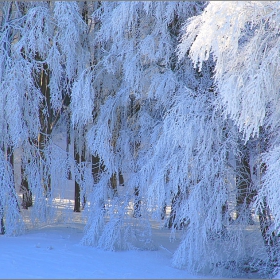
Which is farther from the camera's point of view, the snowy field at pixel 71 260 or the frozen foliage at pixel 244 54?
the snowy field at pixel 71 260

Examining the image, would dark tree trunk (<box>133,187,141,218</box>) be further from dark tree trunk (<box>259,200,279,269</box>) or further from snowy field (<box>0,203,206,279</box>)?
dark tree trunk (<box>259,200,279,269</box>)

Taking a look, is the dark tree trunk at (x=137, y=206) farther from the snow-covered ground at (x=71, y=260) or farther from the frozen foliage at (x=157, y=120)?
the snow-covered ground at (x=71, y=260)

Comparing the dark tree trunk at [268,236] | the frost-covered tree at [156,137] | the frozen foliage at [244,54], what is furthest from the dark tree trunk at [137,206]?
the frozen foliage at [244,54]

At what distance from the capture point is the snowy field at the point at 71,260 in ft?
23.0

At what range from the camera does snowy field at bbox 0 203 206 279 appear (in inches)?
276

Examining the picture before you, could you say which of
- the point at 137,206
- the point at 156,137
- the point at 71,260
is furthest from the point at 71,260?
the point at 156,137

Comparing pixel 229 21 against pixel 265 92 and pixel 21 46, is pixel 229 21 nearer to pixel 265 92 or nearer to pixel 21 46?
pixel 265 92

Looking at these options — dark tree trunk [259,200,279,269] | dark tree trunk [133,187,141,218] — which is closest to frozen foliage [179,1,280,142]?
dark tree trunk [259,200,279,269]

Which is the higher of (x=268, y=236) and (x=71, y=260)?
(x=268, y=236)

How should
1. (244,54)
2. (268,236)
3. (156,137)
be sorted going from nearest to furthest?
(244,54) < (268,236) < (156,137)

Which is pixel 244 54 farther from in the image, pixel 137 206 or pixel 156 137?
pixel 137 206

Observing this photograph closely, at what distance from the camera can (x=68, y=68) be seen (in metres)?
9.16

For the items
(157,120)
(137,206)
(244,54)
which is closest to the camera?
(244,54)

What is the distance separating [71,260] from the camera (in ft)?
25.6
